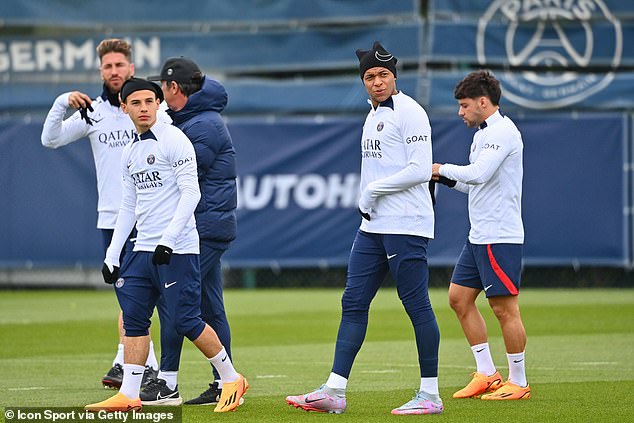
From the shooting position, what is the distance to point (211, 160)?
8.48 meters

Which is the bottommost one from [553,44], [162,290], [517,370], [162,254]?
[517,370]

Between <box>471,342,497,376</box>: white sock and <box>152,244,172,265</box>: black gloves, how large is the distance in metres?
2.49

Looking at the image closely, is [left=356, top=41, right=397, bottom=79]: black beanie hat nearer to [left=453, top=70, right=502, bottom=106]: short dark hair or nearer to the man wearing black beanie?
the man wearing black beanie

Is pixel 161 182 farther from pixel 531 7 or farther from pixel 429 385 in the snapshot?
pixel 531 7

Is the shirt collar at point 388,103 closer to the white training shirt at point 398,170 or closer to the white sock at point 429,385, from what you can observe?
the white training shirt at point 398,170

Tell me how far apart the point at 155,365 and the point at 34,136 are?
1195cm

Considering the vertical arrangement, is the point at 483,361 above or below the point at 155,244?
below

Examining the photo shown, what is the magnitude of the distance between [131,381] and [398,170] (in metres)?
2.06

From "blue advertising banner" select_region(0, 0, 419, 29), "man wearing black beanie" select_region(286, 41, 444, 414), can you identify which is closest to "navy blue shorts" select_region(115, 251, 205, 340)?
"man wearing black beanie" select_region(286, 41, 444, 414)

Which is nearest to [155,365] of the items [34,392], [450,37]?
[34,392]

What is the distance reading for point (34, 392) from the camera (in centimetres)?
902

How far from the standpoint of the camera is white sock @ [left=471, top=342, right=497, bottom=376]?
9062mm

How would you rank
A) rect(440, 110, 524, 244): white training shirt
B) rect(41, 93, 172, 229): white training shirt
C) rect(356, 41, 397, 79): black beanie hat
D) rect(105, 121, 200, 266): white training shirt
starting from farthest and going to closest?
rect(41, 93, 172, 229): white training shirt, rect(440, 110, 524, 244): white training shirt, rect(356, 41, 397, 79): black beanie hat, rect(105, 121, 200, 266): white training shirt

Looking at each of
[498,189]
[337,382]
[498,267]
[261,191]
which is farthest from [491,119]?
[261,191]
